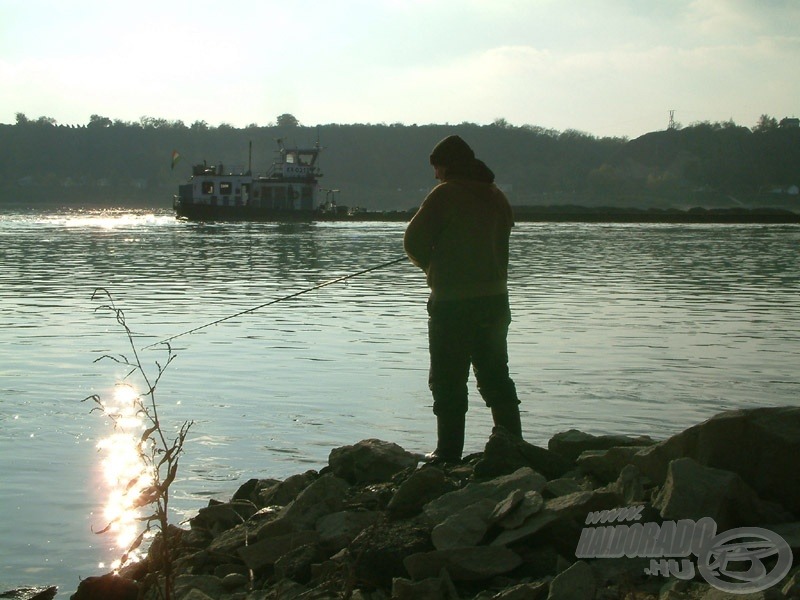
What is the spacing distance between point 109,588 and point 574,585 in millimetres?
2023

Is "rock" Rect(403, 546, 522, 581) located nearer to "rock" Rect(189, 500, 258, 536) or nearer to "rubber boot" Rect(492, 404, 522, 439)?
"rock" Rect(189, 500, 258, 536)

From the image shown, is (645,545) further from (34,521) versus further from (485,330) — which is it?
(34,521)

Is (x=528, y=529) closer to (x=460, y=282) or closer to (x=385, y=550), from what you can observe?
(x=385, y=550)

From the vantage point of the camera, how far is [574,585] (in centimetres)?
408

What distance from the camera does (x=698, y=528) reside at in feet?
14.5

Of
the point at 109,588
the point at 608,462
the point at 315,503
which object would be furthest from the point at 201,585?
the point at 608,462

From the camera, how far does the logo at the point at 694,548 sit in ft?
13.4

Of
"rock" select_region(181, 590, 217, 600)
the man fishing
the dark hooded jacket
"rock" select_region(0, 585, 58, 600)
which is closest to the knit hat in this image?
the man fishing

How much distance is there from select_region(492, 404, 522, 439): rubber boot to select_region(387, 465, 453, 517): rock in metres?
0.96

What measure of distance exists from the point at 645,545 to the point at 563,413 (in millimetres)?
4327

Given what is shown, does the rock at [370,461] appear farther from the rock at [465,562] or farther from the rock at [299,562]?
the rock at [465,562]

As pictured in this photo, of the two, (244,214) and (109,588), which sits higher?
(109,588)

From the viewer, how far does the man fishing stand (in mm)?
6223

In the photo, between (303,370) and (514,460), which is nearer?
(514,460)
